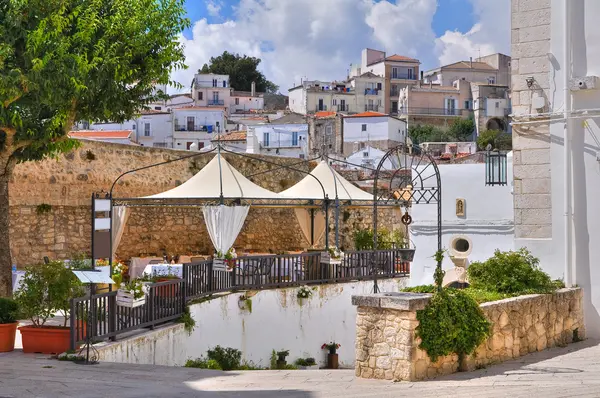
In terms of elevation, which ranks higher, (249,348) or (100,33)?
(100,33)

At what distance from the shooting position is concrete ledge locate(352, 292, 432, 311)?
8750 millimetres

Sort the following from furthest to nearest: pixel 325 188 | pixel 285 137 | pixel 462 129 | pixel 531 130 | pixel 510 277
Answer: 1. pixel 462 129
2. pixel 285 137
3. pixel 325 188
4. pixel 531 130
5. pixel 510 277

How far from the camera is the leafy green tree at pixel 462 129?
7200 cm

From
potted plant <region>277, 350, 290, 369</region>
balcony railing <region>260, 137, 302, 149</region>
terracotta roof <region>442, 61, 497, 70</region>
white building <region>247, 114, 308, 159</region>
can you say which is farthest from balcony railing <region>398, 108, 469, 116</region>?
potted plant <region>277, 350, 290, 369</region>

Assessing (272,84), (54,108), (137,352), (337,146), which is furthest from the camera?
(272,84)

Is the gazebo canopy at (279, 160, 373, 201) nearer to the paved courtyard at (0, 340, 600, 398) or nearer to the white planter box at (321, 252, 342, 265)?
the white planter box at (321, 252, 342, 265)

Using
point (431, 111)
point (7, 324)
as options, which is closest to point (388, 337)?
point (7, 324)

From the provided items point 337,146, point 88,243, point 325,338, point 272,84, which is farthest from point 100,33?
point 272,84

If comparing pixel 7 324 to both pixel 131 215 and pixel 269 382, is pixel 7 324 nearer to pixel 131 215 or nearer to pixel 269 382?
pixel 269 382

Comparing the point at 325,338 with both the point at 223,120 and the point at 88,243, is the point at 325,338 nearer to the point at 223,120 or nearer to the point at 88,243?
the point at 88,243

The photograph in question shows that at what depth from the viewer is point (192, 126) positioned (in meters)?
56.3

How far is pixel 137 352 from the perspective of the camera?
429 inches

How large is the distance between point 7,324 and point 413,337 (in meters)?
5.00

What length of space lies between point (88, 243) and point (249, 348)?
27.4 ft
